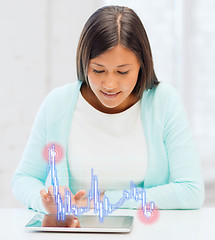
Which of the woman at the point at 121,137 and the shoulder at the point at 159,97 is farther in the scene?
the shoulder at the point at 159,97

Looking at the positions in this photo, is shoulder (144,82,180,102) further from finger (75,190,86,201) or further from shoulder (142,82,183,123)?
finger (75,190,86,201)

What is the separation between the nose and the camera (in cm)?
77

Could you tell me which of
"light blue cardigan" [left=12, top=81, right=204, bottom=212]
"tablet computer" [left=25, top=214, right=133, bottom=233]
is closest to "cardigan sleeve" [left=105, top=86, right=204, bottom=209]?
"light blue cardigan" [left=12, top=81, right=204, bottom=212]

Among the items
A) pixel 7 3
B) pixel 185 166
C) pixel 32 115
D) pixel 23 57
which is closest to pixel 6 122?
pixel 32 115

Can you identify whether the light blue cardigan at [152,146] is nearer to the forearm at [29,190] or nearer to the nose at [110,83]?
the forearm at [29,190]

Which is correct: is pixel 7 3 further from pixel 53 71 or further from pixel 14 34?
pixel 53 71

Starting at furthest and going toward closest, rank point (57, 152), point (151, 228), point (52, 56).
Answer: point (52, 56), point (57, 152), point (151, 228)

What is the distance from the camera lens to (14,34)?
144cm

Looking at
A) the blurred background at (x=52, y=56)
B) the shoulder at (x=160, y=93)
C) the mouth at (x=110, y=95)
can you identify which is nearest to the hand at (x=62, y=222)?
the mouth at (x=110, y=95)

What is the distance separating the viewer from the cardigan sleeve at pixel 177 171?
2.64ft

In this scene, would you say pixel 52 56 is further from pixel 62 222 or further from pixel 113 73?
pixel 62 222

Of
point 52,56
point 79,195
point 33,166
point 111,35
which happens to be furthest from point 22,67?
point 79,195

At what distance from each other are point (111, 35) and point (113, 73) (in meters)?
0.07

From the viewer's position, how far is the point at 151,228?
2.16 feet
